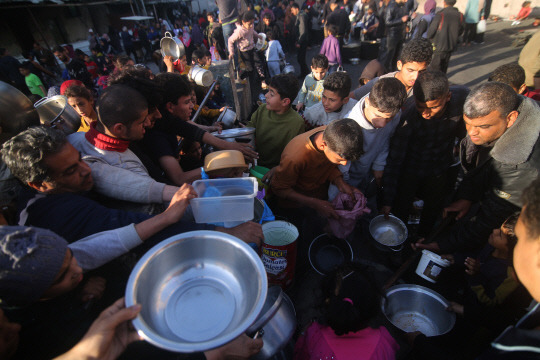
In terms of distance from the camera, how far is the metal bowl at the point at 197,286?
1393 millimetres

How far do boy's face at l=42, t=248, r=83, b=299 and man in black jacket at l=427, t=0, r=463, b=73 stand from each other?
953cm

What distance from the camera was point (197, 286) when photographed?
1.65 m

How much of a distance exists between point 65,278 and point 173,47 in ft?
18.3

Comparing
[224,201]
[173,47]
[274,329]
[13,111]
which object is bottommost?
[274,329]

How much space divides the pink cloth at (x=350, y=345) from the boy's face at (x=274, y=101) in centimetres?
249

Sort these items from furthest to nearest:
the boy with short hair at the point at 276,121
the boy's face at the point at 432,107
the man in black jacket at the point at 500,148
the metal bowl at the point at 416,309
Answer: the boy with short hair at the point at 276,121 < the boy's face at the point at 432,107 < the metal bowl at the point at 416,309 < the man in black jacket at the point at 500,148

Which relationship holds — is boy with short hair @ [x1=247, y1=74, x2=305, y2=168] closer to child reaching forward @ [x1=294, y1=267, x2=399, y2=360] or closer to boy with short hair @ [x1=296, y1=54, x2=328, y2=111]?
boy with short hair @ [x1=296, y1=54, x2=328, y2=111]

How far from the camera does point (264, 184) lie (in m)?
2.95

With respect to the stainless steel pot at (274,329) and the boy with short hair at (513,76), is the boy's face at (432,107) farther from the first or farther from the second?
the stainless steel pot at (274,329)

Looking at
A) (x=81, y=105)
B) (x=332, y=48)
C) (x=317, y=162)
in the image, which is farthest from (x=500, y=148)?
(x=332, y=48)

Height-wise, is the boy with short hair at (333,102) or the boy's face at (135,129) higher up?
the boy's face at (135,129)

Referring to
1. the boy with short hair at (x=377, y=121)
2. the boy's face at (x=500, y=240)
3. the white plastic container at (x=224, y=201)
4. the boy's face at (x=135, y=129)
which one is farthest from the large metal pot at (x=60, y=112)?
the boy's face at (x=500, y=240)

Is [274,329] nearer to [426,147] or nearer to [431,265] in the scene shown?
→ [431,265]

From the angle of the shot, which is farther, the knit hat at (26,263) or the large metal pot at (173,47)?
the large metal pot at (173,47)
